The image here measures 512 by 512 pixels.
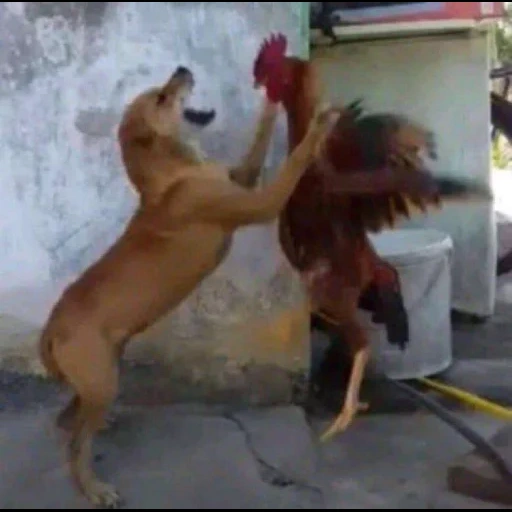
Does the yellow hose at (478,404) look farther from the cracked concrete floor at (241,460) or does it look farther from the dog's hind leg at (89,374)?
the dog's hind leg at (89,374)

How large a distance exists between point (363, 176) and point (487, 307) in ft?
7.58

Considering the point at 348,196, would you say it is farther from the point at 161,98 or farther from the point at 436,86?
the point at 436,86

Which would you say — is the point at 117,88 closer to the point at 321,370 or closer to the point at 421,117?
the point at 321,370

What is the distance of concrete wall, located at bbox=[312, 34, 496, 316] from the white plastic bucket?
56 centimetres

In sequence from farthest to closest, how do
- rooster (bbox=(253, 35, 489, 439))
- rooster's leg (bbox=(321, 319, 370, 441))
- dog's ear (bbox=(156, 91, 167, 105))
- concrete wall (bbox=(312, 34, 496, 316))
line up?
concrete wall (bbox=(312, 34, 496, 316))
rooster's leg (bbox=(321, 319, 370, 441))
rooster (bbox=(253, 35, 489, 439))
dog's ear (bbox=(156, 91, 167, 105))

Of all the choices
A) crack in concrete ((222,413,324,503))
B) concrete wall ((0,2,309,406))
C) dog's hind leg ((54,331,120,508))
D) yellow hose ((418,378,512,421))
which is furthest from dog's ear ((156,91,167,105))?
yellow hose ((418,378,512,421))

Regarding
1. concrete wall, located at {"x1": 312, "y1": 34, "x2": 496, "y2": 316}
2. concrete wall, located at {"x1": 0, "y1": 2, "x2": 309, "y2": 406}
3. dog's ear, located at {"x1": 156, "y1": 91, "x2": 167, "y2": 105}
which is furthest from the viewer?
concrete wall, located at {"x1": 312, "y1": 34, "x2": 496, "y2": 316}

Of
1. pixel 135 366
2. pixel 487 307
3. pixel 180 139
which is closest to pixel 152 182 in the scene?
pixel 180 139

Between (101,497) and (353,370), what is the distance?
910 millimetres

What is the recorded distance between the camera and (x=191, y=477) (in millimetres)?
3980

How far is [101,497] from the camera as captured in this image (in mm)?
3729

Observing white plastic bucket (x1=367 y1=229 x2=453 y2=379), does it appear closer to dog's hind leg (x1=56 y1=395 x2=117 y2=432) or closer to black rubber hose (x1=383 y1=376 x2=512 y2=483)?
black rubber hose (x1=383 y1=376 x2=512 y2=483)

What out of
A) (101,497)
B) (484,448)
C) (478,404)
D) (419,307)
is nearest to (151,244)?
(101,497)

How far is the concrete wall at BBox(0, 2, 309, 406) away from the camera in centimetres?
432
